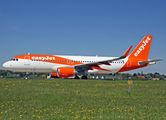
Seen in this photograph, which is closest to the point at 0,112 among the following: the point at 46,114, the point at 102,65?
the point at 46,114

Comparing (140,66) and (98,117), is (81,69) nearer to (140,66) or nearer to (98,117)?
(140,66)

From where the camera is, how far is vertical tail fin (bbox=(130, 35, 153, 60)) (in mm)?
37750

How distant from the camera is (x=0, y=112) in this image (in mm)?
8367

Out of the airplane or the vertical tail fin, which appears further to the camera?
the vertical tail fin

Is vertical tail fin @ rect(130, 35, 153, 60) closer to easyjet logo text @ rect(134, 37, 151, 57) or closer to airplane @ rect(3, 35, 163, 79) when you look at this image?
easyjet logo text @ rect(134, 37, 151, 57)

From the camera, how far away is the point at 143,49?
1492 inches

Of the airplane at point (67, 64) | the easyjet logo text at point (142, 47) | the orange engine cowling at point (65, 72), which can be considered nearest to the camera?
the orange engine cowling at point (65, 72)

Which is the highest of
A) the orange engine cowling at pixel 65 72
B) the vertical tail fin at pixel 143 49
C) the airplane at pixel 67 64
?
the vertical tail fin at pixel 143 49

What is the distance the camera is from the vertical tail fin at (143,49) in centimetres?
3775

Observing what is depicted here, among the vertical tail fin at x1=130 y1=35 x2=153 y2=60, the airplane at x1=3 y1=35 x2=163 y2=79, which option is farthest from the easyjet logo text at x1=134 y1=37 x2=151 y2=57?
the airplane at x1=3 y1=35 x2=163 y2=79

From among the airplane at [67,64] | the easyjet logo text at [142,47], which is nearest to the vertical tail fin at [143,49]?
the easyjet logo text at [142,47]

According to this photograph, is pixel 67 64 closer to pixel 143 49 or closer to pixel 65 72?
pixel 65 72

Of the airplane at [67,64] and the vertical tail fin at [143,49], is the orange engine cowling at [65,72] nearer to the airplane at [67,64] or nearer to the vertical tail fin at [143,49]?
the airplane at [67,64]

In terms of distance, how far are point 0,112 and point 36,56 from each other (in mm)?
24726
